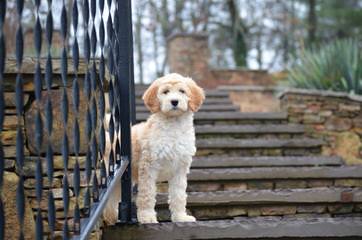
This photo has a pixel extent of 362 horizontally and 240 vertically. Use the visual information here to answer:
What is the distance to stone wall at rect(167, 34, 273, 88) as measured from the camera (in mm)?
9461

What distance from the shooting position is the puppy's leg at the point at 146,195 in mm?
2334

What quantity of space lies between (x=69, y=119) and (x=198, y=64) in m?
7.78

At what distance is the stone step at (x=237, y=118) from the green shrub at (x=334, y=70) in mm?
714

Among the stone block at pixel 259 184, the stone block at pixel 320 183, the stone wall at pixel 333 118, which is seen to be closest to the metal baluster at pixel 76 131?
the stone block at pixel 259 184

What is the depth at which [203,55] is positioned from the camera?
9.59 meters

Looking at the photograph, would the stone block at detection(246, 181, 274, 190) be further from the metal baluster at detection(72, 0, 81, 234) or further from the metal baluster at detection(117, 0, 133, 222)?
the metal baluster at detection(72, 0, 81, 234)

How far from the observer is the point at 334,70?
233 inches

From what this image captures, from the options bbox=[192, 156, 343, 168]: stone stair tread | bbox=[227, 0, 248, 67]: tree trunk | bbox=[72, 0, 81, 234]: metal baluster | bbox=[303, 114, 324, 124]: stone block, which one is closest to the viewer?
bbox=[72, 0, 81, 234]: metal baluster

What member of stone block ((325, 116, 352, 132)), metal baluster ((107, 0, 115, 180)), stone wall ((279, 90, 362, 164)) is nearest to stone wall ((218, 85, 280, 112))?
stone wall ((279, 90, 362, 164))

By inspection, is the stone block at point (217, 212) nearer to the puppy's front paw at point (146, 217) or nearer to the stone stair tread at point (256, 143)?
the puppy's front paw at point (146, 217)

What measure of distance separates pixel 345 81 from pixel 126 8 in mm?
3975

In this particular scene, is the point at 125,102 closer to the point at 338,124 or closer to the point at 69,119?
the point at 69,119

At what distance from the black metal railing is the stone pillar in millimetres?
7155

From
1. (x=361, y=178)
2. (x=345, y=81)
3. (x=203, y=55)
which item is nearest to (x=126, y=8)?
(x=361, y=178)
